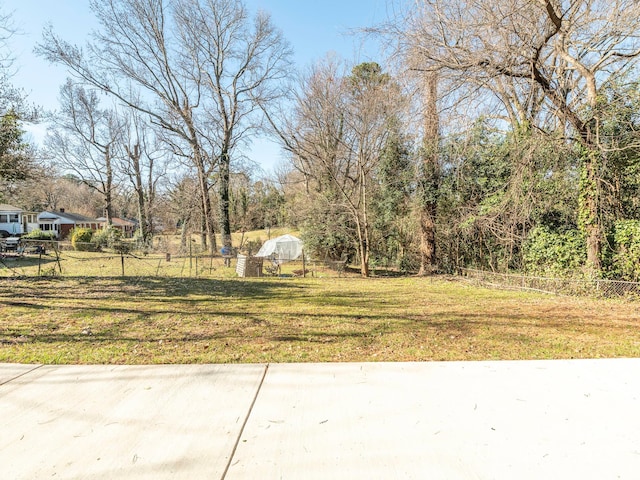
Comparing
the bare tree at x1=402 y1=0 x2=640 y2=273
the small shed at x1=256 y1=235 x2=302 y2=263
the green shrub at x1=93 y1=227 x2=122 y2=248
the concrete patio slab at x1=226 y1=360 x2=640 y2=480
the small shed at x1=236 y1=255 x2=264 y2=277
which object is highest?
the bare tree at x1=402 y1=0 x2=640 y2=273

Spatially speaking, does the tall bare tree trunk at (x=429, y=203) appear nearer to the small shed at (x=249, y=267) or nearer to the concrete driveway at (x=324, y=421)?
the small shed at (x=249, y=267)

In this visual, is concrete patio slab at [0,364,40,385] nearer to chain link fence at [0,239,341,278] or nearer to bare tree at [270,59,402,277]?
chain link fence at [0,239,341,278]

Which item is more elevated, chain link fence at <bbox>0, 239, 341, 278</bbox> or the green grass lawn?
chain link fence at <bbox>0, 239, 341, 278</bbox>

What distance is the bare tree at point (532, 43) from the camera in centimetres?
→ 633

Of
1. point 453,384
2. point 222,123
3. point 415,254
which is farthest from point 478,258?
point 222,123

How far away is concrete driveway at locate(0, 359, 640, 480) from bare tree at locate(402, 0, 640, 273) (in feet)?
18.7

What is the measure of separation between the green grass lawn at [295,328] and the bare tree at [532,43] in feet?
14.5

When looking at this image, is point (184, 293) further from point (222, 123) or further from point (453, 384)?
point (222, 123)

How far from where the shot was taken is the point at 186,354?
11.8 ft

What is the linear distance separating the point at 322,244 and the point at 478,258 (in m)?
7.96

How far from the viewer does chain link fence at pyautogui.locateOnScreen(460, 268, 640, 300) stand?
7633 millimetres

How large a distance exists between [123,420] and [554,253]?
34.2ft

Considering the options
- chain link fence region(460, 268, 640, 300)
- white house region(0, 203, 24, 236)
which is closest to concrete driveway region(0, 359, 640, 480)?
chain link fence region(460, 268, 640, 300)

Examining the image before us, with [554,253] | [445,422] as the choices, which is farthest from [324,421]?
[554,253]
